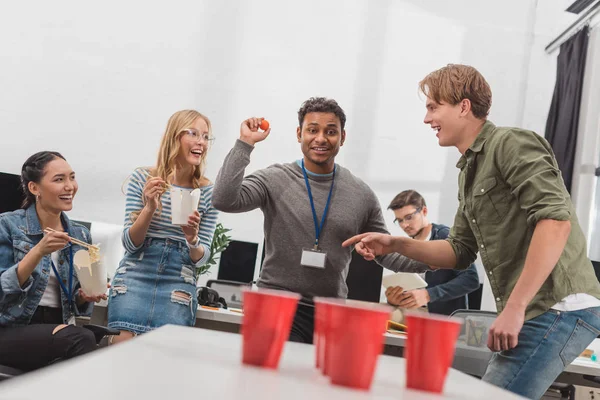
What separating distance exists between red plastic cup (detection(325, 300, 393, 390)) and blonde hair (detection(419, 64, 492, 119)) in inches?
48.9

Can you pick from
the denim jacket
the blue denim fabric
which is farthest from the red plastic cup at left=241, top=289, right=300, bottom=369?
the blue denim fabric

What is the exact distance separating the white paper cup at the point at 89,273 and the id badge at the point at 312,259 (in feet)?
3.15

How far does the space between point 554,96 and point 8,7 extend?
5411 mm

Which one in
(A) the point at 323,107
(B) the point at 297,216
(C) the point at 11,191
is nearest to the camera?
(B) the point at 297,216

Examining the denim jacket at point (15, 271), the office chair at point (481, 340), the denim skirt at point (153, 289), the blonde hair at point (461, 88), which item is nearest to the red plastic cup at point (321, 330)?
the blonde hair at point (461, 88)

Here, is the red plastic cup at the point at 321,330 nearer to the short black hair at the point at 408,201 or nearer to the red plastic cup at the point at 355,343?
the red plastic cup at the point at 355,343

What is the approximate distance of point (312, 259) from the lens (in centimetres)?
229

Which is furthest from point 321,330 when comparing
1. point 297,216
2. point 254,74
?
point 254,74

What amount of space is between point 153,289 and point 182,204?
426 millimetres

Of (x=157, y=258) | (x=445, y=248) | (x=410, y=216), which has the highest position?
(x=410, y=216)

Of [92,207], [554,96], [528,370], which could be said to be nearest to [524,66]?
[554,96]

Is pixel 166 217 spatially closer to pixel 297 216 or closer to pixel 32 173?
pixel 297 216

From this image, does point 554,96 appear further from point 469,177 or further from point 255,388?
point 255,388

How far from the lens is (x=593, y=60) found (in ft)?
20.7
